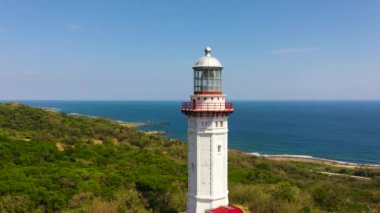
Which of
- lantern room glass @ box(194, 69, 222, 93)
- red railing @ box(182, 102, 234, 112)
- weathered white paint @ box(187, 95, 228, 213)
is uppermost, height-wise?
lantern room glass @ box(194, 69, 222, 93)

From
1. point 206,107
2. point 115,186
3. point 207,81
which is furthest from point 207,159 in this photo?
point 115,186

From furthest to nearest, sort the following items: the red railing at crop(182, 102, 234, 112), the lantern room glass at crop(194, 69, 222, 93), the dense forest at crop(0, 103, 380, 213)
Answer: the dense forest at crop(0, 103, 380, 213) < the lantern room glass at crop(194, 69, 222, 93) < the red railing at crop(182, 102, 234, 112)

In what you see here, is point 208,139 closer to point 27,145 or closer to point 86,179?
point 86,179

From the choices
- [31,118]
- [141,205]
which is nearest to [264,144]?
[31,118]

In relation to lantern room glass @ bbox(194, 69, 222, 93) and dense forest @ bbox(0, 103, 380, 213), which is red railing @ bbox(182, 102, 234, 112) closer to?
lantern room glass @ bbox(194, 69, 222, 93)

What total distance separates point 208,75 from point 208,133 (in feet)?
7.62

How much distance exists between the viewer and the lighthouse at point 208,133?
1395 cm

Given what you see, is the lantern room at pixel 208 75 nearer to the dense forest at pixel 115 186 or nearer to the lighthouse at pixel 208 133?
the lighthouse at pixel 208 133

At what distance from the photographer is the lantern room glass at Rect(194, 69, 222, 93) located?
14.0m

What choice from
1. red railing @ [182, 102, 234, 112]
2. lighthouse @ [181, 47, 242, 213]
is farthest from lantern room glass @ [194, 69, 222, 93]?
red railing @ [182, 102, 234, 112]

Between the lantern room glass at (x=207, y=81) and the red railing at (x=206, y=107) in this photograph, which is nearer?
the red railing at (x=206, y=107)

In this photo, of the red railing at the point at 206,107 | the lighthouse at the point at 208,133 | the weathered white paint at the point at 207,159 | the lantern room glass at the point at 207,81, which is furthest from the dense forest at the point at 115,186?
the lantern room glass at the point at 207,81

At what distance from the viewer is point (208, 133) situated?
46.1 feet

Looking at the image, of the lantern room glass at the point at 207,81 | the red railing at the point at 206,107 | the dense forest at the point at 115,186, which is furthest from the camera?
the dense forest at the point at 115,186
